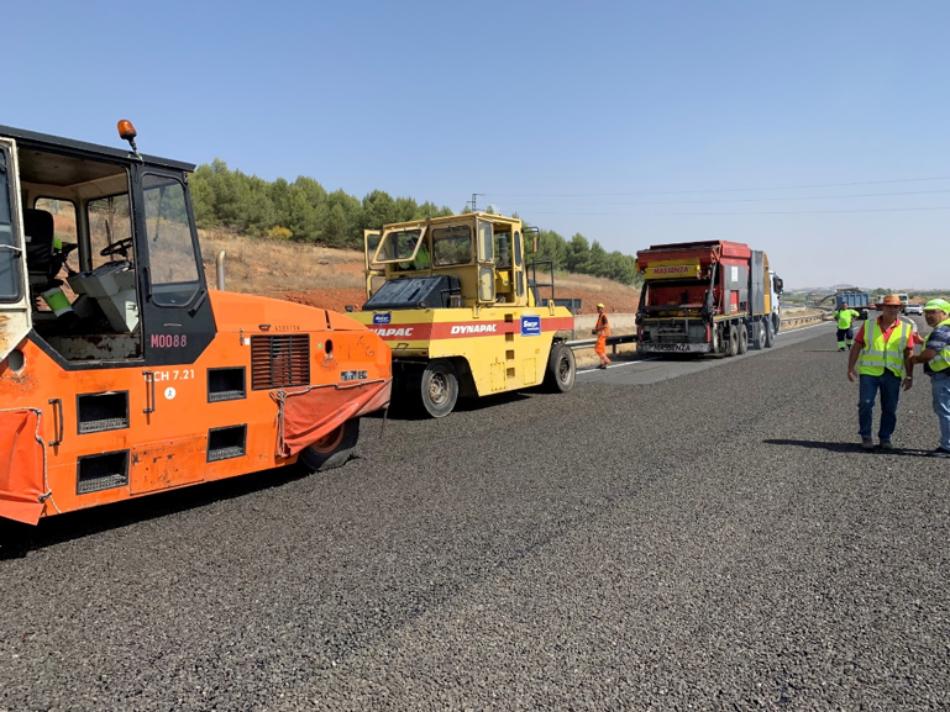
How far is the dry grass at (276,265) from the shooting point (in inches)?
1349

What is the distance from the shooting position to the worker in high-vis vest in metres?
7.17

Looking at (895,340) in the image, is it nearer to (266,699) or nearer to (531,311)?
(531,311)

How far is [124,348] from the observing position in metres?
5.05

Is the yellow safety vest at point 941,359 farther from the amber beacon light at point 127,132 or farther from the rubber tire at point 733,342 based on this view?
the rubber tire at point 733,342

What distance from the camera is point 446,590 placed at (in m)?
3.84

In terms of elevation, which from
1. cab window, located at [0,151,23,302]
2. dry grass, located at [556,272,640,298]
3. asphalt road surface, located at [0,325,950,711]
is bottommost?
asphalt road surface, located at [0,325,950,711]

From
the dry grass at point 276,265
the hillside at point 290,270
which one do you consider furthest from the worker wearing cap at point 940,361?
the dry grass at point 276,265

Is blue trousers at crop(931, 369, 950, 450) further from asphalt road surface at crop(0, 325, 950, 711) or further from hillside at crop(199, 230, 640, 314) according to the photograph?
hillside at crop(199, 230, 640, 314)

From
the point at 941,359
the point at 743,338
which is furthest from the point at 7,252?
the point at 743,338

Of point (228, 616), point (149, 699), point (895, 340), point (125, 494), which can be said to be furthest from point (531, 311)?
point (149, 699)

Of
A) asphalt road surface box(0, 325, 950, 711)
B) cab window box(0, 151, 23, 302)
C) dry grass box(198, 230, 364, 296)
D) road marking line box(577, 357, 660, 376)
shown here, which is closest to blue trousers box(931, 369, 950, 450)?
asphalt road surface box(0, 325, 950, 711)

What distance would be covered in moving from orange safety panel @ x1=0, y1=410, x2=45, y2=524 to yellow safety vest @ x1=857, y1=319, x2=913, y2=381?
23.7ft

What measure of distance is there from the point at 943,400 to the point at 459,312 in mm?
5523

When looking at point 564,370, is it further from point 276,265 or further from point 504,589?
point 276,265
